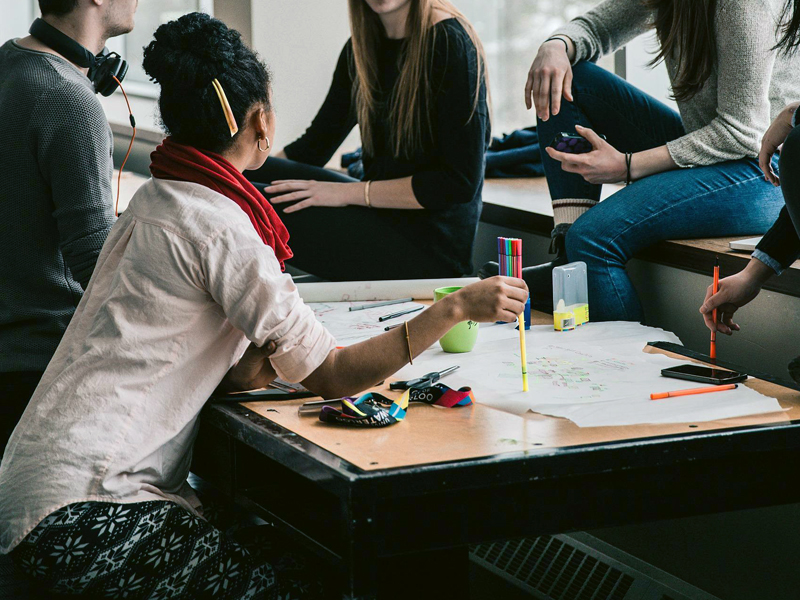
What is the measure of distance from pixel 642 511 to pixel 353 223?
1.40 m

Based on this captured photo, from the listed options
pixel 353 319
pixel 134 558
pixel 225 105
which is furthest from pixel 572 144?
pixel 134 558

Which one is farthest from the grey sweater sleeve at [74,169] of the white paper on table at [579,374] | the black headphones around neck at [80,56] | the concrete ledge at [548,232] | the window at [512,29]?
the window at [512,29]

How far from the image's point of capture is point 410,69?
210 cm

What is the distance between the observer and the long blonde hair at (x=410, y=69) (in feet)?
6.86

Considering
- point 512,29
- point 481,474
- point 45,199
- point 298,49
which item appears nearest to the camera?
point 481,474

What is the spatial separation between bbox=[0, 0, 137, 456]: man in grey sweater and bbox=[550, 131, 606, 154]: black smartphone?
87 centimetres

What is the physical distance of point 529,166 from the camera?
3066mm

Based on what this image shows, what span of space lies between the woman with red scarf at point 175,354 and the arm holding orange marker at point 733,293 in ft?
1.41

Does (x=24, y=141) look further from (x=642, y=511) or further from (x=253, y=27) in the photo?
(x=253, y=27)

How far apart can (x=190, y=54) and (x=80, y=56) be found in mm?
558

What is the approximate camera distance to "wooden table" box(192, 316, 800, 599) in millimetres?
881

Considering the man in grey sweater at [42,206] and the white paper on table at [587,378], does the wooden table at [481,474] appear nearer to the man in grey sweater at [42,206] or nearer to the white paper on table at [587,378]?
the white paper on table at [587,378]

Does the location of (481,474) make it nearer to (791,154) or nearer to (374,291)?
(791,154)

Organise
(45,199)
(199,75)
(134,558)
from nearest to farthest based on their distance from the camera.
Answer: (134,558) < (199,75) < (45,199)
